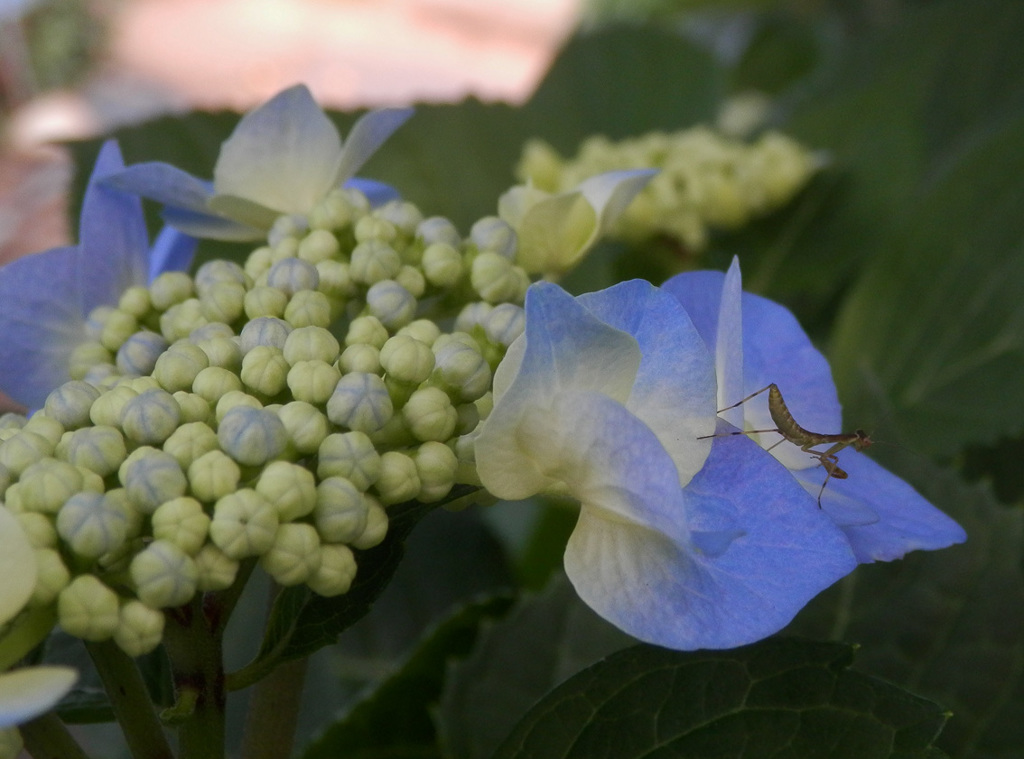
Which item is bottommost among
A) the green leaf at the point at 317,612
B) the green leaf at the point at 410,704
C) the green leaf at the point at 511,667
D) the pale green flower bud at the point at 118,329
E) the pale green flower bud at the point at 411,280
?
the green leaf at the point at 410,704

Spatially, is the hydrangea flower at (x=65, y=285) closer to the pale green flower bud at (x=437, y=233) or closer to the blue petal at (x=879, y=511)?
the pale green flower bud at (x=437, y=233)

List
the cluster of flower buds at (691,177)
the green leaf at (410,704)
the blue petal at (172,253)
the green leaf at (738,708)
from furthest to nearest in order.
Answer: the cluster of flower buds at (691,177), the green leaf at (410,704), the blue petal at (172,253), the green leaf at (738,708)

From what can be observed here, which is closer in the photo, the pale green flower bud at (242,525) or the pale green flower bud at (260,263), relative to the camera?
the pale green flower bud at (242,525)

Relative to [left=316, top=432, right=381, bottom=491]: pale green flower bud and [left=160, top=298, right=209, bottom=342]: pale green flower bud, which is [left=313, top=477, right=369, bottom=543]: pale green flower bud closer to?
[left=316, top=432, right=381, bottom=491]: pale green flower bud

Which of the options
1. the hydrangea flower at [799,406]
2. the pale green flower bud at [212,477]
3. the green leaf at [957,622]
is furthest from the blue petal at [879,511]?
the pale green flower bud at [212,477]

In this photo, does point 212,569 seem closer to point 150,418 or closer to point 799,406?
point 150,418

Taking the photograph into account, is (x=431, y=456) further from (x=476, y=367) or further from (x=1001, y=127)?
(x=1001, y=127)

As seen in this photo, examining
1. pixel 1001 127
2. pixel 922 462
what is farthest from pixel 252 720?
pixel 1001 127

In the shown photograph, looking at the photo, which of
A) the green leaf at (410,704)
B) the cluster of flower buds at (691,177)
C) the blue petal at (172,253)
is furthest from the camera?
the cluster of flower buds at (691,177)
